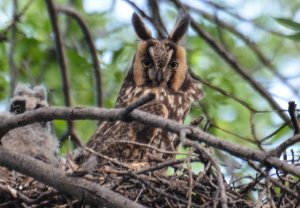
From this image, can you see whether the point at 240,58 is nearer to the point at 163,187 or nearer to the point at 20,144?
the point at 20,144

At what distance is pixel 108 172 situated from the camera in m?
3.31

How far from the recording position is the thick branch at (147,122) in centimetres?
261

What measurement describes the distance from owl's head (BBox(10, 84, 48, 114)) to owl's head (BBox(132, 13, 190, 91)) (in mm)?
529

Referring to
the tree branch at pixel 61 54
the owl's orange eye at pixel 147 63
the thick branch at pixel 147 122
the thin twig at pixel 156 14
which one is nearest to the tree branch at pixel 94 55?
the tree branch at pixel 61 54

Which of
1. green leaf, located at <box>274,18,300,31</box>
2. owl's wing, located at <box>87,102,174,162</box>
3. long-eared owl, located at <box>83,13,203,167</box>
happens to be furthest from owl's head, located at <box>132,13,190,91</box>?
green leaf, located at <box>274,18,300,31</box>

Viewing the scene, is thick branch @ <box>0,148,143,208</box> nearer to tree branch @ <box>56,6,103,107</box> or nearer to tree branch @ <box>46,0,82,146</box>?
tree branch @ <box>46,0,82,146</box>

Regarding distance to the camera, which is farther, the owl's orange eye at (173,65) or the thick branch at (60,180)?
the owl's orange eye at (173,65)

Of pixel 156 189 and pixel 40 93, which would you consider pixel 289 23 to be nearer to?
pixel 156 189

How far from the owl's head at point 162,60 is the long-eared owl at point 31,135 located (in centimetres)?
55

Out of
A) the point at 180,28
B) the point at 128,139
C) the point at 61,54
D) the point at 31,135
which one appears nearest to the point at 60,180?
the point at 128,139

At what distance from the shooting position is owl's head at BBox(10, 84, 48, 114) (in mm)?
4488

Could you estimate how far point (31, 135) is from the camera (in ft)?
14.4

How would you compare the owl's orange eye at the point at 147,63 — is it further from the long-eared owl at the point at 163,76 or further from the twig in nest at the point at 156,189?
the twig in nest at the point at 156,189

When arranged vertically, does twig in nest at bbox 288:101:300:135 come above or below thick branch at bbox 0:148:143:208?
above
